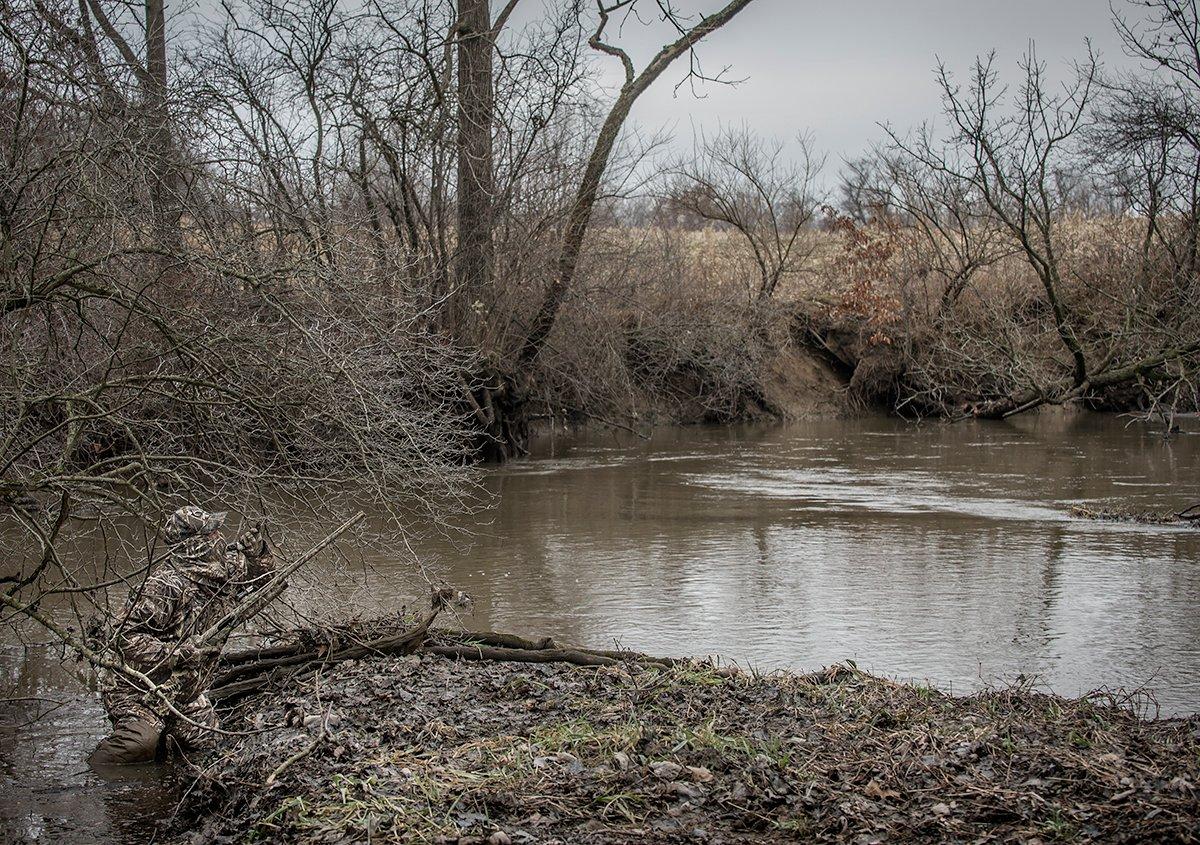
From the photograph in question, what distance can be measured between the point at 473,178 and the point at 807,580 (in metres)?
11.2

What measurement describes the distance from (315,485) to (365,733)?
174cm

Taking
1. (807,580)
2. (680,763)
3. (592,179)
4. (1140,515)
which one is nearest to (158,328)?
(680,763)

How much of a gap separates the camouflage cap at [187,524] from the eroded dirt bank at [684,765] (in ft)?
3.92

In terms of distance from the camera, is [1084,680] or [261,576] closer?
[261,576]

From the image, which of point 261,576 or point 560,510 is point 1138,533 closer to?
point 560,510

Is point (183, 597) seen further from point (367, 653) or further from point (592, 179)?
point (592, 179)

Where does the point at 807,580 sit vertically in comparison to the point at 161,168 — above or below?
below

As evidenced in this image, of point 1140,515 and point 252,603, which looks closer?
point 252,603

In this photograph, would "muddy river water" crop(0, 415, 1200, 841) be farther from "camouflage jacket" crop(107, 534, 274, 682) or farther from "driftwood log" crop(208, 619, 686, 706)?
"driftwood log" crop(208, 619, 686, 706)

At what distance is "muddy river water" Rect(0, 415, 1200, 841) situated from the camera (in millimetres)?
8289

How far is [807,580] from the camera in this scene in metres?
12.3

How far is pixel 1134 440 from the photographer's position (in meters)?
27.8

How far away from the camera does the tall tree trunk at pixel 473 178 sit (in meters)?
20.9

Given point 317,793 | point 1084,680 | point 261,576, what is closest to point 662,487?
point 1084,680
